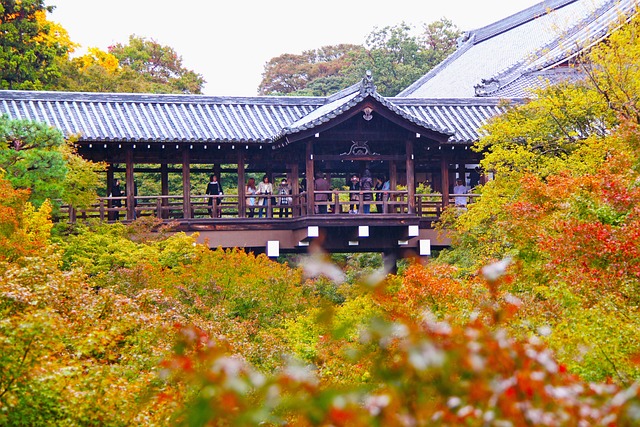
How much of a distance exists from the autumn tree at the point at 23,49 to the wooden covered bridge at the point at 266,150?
636 centimetres

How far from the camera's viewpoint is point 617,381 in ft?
28.1

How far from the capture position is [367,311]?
15211mm

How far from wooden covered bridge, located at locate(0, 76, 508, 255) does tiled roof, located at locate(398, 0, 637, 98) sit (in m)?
8.68

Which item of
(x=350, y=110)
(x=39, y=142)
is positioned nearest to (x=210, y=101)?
(x=350, y=110)

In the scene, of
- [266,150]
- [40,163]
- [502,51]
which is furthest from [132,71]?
[40,163]

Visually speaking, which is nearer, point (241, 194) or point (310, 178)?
point (310, 178)

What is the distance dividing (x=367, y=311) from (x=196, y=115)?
37.3 ft

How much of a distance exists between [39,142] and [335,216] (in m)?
7.34

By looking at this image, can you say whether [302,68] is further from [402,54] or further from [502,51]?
[502,51]

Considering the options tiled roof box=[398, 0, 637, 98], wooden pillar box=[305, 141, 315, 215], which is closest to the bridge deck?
wooden pillar box=[305, 141, 315, 215]

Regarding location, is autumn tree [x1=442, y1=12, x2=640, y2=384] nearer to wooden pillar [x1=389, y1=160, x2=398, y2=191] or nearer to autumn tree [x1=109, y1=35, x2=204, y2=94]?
wooden pillar [x1=389, y1=160, x2=398, y2=191]

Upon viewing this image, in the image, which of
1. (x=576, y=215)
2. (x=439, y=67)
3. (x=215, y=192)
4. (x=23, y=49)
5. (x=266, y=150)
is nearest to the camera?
(x=576, y=215)

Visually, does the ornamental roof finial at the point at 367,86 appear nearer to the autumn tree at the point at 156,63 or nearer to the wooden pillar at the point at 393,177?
the wooden pillar at the point at 393,177

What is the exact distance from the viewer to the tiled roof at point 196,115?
23.1 m
